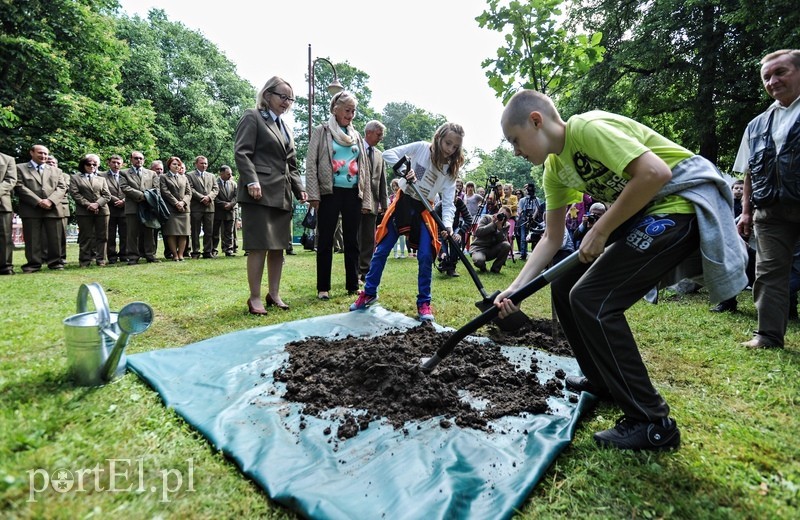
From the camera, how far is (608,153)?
1.87 metres

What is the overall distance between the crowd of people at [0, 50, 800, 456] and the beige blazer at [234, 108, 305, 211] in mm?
15

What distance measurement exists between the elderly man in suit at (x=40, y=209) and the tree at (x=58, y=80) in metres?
6.60

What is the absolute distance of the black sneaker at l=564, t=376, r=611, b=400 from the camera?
98.3 inches

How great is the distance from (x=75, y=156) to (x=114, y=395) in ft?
54.5

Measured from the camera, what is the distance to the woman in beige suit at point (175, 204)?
977cm

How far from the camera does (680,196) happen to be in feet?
6.50

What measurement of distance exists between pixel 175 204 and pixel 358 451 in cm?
959

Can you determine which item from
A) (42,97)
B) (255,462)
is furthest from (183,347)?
(42,97)

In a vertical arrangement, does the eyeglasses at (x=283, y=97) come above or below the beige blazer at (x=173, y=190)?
above

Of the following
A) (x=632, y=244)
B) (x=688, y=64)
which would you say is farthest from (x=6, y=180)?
(x=688, y=64)

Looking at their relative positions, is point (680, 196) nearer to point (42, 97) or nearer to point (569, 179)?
point (569, 179)

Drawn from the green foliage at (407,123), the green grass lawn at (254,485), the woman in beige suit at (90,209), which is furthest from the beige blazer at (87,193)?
the green foliage at (407,123)

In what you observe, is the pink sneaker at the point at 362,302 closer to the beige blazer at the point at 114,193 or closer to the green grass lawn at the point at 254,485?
the green grass lawn at the point at 254,485

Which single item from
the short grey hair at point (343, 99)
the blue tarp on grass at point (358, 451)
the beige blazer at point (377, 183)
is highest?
the short grey hair at point (343, 99)
